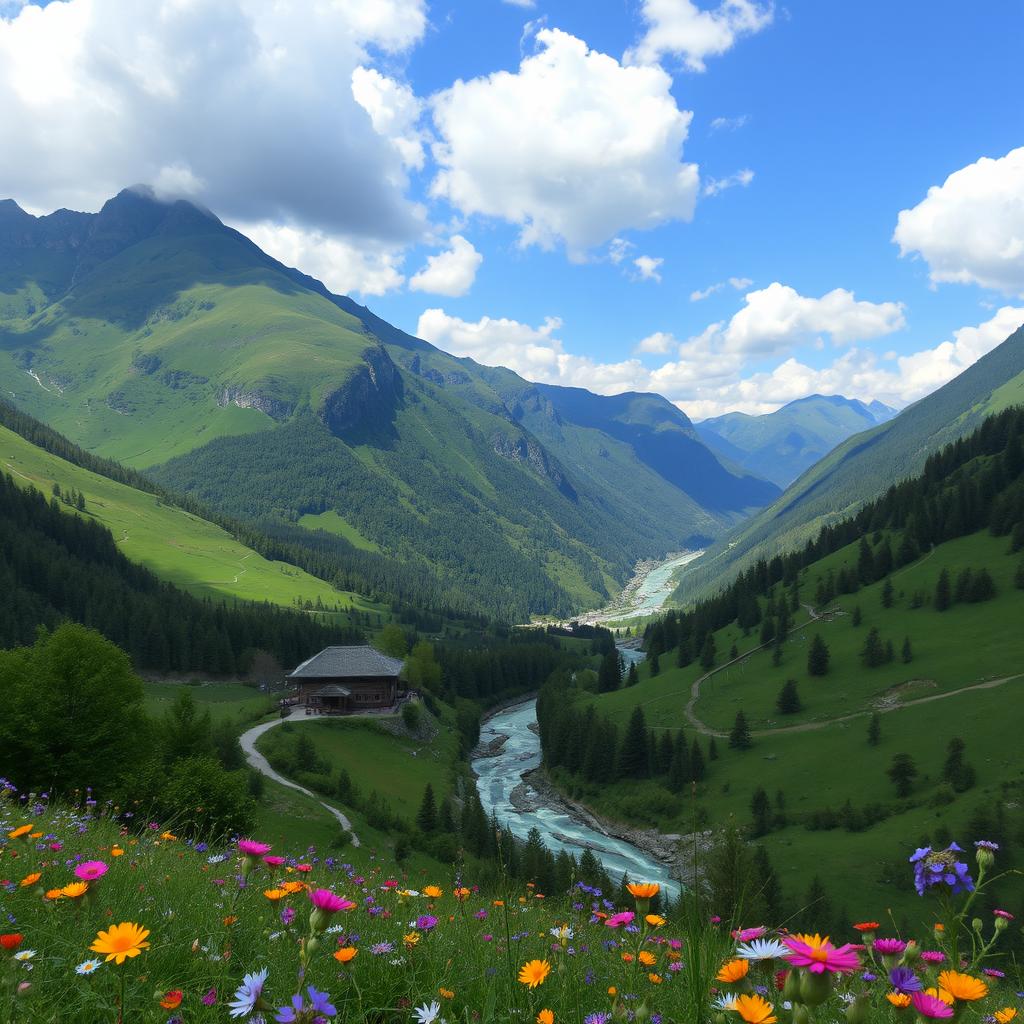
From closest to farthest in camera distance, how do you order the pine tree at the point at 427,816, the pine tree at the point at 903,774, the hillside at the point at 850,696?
the pine tree at the point at 427,816, the hillside at the point at 850,696, the pine tree at the point at 903,774

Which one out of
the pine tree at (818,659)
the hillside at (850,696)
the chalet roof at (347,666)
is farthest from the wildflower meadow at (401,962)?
the pine tree at (818,659)

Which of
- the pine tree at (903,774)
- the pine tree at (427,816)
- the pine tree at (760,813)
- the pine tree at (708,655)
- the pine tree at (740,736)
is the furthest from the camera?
the pine tree at (708,655)

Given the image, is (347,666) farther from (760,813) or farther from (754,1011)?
(754,1011)

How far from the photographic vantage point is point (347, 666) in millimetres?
91312

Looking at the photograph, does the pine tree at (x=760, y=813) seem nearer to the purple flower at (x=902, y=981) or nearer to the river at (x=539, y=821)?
the river at (x=539, y=821)

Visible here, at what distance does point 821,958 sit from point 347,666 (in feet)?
311

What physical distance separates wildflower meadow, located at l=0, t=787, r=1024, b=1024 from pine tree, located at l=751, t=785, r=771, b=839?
79.8 meters

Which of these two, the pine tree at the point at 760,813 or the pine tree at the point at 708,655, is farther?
the pine tree at the point at 708,655

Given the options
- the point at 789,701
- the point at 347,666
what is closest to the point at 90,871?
the point at 347,666

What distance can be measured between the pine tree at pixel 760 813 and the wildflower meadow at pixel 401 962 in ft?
262

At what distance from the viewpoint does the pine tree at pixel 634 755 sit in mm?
96062

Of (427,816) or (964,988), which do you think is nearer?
(964,988)

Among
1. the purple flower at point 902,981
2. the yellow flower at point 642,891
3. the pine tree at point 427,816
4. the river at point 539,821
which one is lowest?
the river at point 539,821

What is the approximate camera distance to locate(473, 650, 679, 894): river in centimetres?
6981
